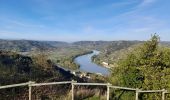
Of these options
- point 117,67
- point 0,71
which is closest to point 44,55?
point 0,71

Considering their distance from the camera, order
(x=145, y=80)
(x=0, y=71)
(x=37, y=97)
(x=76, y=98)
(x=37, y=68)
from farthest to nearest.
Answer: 1. (x=37, y=68)
2. (x=0, y=71)
3. (x=145, y=80)
4. (x=76, y=98)
5. (x=37, y=97)

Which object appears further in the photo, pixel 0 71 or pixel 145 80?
pixel 0 71

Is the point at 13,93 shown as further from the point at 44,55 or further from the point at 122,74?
the point at 44,55

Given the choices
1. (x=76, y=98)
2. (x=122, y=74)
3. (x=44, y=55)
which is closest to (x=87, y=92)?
(x=76, y=98)

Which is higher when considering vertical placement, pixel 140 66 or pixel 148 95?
pixel 140 66

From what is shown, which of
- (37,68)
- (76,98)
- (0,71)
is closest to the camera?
(76,98)

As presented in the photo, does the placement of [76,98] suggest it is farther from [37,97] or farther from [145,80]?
[145,80]
